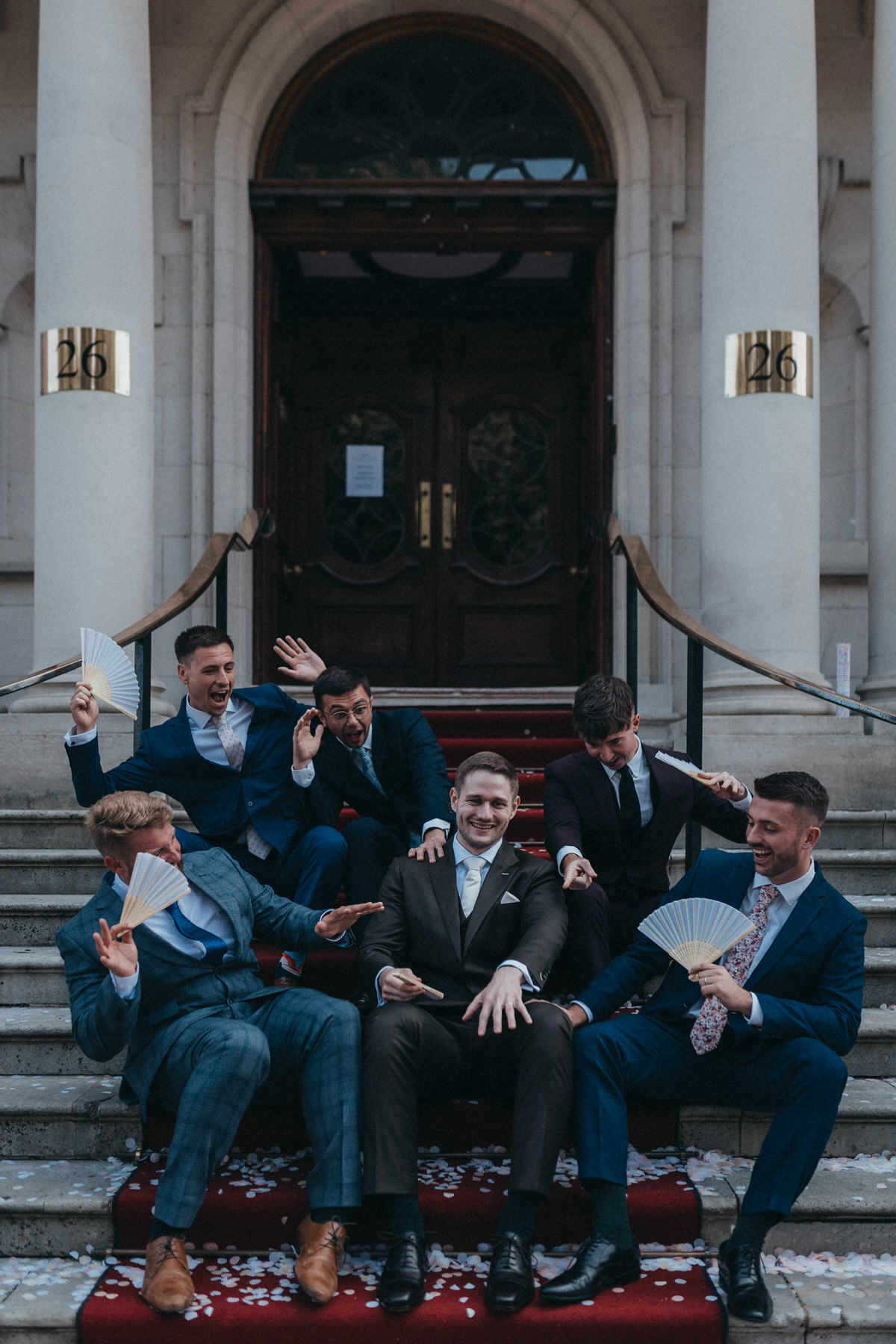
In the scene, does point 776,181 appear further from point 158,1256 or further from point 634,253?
point 158,1256

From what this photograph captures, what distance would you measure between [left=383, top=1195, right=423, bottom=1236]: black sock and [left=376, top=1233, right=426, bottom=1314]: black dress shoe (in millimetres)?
16

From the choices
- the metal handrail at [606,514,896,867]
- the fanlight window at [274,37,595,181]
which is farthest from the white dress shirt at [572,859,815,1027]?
the fanlight window at [274,37,595,181]

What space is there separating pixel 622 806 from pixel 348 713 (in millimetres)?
983

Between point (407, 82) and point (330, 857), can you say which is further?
point (407, 82)

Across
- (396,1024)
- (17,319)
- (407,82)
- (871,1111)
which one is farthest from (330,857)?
(407,82)

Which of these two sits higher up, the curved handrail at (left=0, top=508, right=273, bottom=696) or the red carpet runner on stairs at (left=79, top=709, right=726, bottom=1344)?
the curved handrail at (left=0, top=508, right=273, bottom=696)

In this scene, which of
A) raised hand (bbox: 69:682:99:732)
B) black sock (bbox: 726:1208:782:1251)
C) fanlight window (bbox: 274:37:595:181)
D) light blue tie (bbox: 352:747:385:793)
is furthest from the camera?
fanlight window (bbox: 274:37:595:181)

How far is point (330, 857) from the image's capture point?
428 centimetres

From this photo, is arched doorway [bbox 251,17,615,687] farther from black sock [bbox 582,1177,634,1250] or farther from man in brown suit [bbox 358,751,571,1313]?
black sock [bbox 582,1177,634,1250]

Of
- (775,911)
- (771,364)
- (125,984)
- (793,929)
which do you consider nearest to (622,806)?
(775,911)

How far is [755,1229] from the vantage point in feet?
10.8

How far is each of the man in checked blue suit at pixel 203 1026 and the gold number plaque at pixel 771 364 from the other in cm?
360

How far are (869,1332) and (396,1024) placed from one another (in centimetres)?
137

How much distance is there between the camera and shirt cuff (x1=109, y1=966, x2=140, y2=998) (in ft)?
11.0
